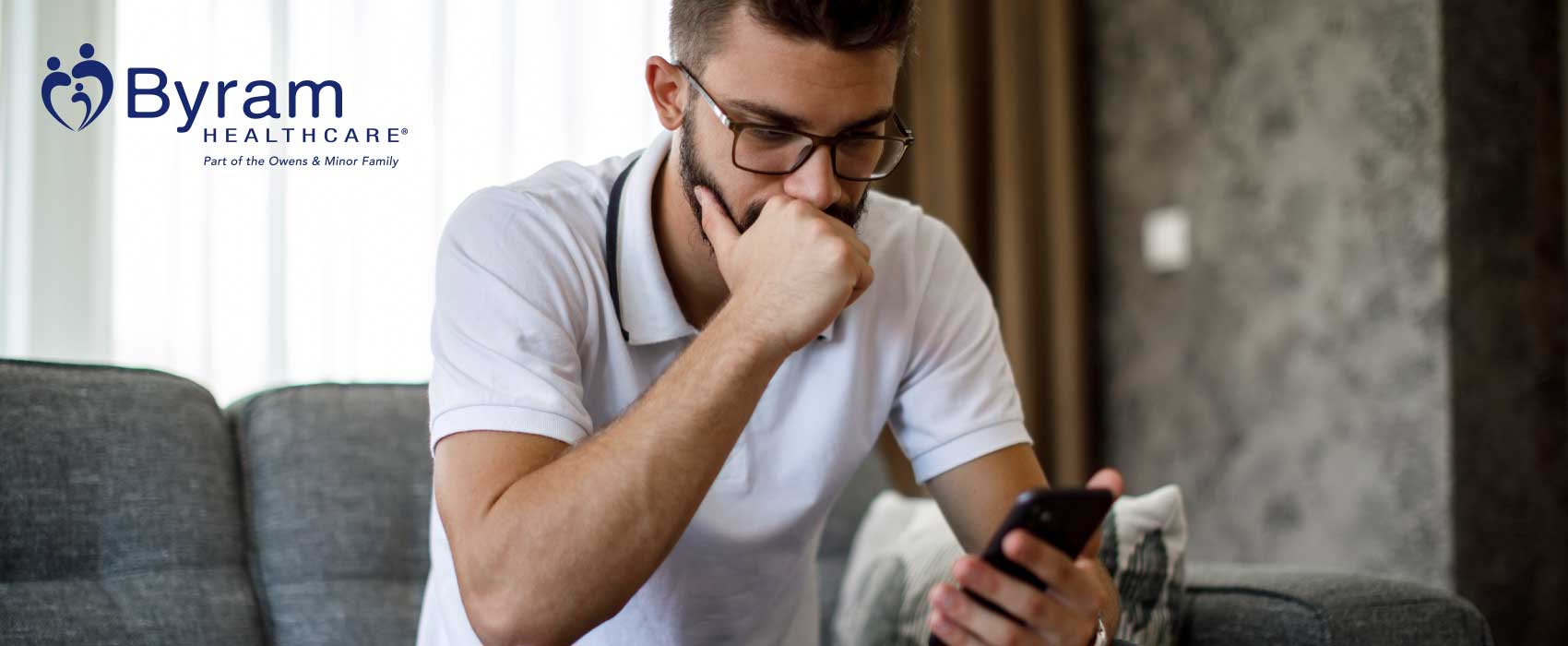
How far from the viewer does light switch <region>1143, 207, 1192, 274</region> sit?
3289 millimetres

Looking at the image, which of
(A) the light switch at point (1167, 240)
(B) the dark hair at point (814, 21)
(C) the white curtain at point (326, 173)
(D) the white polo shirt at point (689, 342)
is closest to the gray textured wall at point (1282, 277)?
(A) the light switch at point (1167, 240)

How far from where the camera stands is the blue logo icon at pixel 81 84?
93.1 inches

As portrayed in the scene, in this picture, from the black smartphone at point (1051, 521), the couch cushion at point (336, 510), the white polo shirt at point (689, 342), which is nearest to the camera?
the black smartphone at point (1051, 521)

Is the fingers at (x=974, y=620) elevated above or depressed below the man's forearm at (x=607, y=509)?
below

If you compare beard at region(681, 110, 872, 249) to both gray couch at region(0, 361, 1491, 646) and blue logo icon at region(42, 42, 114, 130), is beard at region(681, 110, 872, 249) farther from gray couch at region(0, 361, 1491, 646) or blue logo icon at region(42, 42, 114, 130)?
blue logo icon at region(42, 42, 114, 130)

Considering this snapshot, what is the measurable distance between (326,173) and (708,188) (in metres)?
1.49

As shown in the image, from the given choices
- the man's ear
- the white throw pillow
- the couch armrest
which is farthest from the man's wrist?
the couch armrest

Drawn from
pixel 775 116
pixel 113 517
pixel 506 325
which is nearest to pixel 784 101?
pixel 775 116

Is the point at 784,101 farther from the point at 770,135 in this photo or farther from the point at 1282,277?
the point at 1282,277

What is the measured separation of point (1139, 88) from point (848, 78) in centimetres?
230

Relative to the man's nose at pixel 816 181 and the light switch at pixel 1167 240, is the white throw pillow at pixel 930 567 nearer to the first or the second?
the man's nose at pixel 816 181

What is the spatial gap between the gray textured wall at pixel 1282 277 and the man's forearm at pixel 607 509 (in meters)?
2.18

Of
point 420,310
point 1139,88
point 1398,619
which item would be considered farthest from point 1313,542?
point 420,310

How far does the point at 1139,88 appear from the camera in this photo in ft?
11.2
